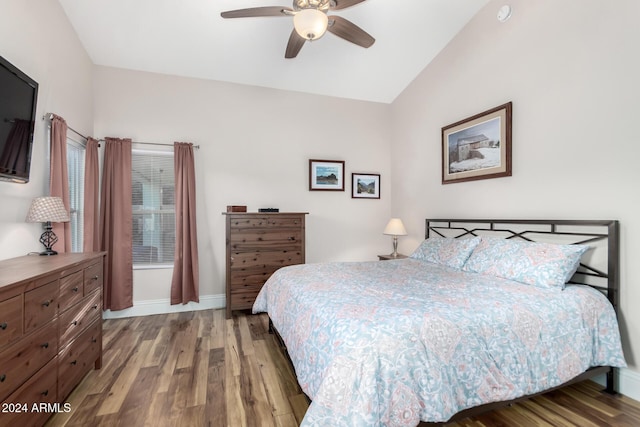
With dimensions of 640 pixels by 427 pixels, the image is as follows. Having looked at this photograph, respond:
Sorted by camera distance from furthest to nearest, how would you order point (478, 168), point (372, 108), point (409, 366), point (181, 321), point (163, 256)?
1. point (372, 108)
2. point (163, 256)
3. point (181, 321)
4. point (478, 168)
5. point (409, 366)

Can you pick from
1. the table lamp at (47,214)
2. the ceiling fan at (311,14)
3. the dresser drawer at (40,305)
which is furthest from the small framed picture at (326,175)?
the dresser drawer at (40,305)

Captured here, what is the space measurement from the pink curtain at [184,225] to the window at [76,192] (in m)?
0.96

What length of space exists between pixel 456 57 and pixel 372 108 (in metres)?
1.47

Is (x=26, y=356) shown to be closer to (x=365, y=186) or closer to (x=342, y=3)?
(x=342, y=3)

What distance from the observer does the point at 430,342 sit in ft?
4.64

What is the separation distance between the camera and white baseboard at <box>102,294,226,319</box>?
11.8ft

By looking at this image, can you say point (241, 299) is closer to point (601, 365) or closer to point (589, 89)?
point (601, 365)

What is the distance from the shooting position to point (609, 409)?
1911 mm

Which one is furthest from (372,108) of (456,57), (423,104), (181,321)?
(181,321)

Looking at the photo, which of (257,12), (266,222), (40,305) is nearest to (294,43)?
(257,12)

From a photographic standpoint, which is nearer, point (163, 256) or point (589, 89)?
point (589, 89)

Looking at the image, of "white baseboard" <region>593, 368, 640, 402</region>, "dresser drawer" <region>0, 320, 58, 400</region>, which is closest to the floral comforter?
"white baseboard" <region>593, 368, 640, 402</region>

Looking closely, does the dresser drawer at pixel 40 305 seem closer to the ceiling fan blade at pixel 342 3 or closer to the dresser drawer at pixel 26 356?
the dresser drawer at pixel 26 356

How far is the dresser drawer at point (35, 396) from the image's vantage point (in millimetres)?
1343
